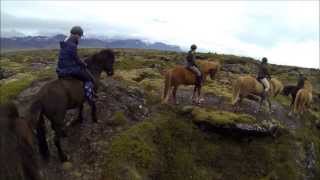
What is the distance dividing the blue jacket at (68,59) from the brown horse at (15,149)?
13.1m

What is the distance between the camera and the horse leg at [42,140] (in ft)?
62.6

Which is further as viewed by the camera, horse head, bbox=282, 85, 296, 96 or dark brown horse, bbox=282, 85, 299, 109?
horse head, bbox=282, 85, 296, 96

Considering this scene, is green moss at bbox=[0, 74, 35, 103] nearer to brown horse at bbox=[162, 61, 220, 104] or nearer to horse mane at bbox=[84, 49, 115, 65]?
horse mane at bbox=[84, 49, 115, 65]

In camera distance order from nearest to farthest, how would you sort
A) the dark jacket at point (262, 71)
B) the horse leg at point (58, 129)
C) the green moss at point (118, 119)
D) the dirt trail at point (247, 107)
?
the horse leg at point (58, 129) < the green moss at point (118, 119) < the dirt trail at point (247, 107) < the dark jacket at point (262, 71)

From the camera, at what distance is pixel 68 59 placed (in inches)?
805

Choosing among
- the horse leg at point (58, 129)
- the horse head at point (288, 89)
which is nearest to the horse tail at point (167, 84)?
the horse leg at point (58, 129)

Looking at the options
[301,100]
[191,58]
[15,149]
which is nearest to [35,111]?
[191,58]

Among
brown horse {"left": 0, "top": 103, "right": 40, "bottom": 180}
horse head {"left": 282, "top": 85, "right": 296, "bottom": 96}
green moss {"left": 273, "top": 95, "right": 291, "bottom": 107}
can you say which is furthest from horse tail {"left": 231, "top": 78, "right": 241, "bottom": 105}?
brown horse {"left": 0, "top": 103, "right": 40, "bottom": 180}

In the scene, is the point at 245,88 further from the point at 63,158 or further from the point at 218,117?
the point at 63,158

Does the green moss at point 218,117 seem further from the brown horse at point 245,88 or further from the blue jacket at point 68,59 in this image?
the blue jacket at point 68,59

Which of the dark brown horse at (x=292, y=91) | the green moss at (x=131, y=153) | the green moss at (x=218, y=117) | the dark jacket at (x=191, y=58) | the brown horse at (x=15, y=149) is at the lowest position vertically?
the green moss at (x=131, y=153)

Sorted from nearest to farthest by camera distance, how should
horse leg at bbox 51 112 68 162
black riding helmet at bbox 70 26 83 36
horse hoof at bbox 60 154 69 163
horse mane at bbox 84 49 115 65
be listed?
horse leg at bbox 51 112 68 162, black riding helmet at bbox 70 26 83 36, horse hoof at bbox 60 154 69 163, horse mane at bbox 84 49 115 65

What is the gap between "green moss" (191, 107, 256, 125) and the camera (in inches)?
1038

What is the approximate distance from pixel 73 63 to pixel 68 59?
271 millimetres
